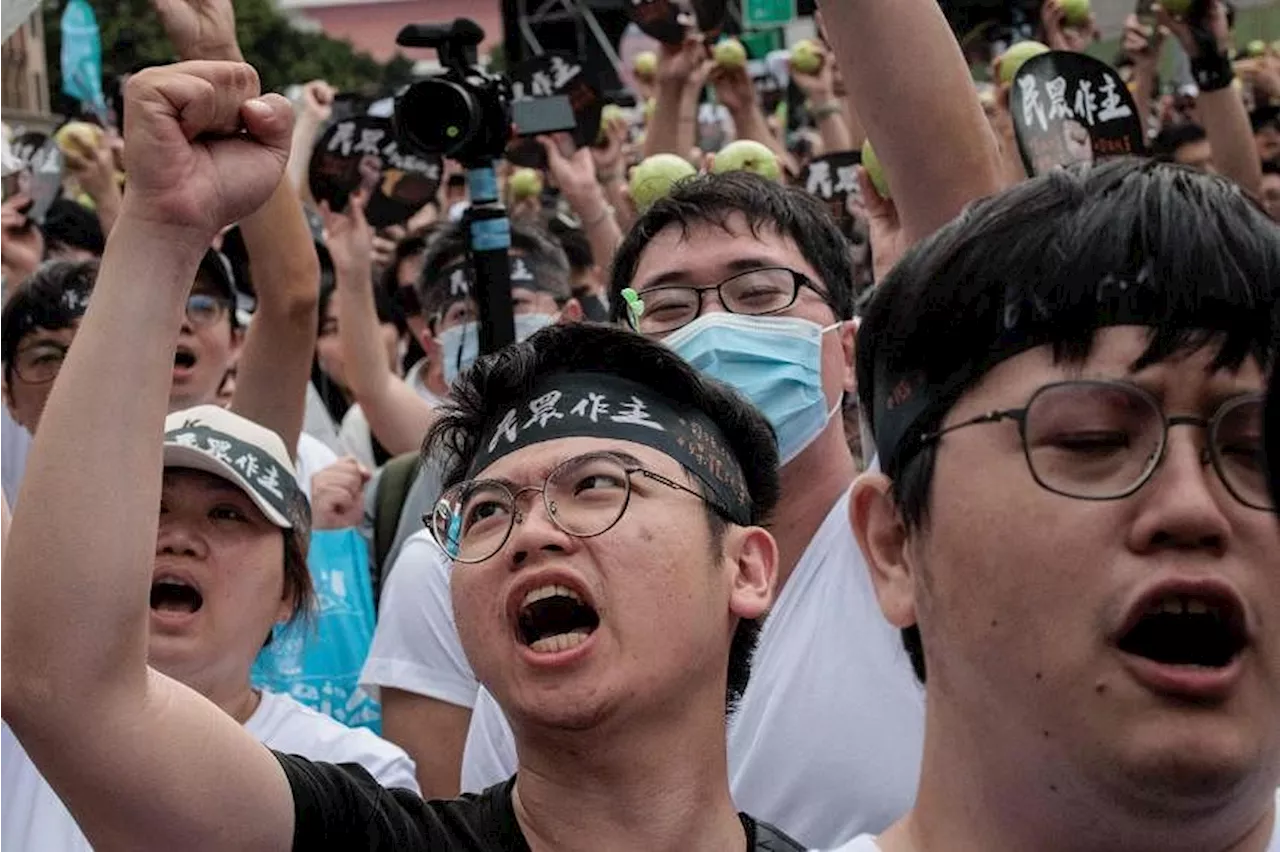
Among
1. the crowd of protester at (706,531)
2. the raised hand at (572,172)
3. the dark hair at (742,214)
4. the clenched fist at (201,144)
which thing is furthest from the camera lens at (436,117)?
the raised hand at (572,172)

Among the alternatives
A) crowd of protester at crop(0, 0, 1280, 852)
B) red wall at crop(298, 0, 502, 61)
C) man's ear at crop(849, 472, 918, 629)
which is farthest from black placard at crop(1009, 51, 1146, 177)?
red wall at crop(298, 0, 502, 61)

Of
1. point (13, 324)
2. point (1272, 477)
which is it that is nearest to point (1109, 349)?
point (1272, 477)

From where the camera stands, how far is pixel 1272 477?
108cm

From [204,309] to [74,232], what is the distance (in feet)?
9.99

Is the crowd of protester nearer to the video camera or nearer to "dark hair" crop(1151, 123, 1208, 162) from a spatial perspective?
the video camera

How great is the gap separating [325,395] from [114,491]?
17.9ft

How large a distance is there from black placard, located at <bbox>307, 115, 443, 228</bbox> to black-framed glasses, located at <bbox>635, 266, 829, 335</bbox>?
87.4 inches

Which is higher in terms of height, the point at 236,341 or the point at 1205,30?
the point at 1205,30

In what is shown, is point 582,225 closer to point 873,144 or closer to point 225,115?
point 873,144

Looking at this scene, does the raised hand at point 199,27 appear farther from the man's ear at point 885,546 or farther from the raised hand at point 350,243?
the man's ear at point 885,546

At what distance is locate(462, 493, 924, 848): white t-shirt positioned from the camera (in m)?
2.61

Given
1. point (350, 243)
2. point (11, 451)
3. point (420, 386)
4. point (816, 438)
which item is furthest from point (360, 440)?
point (816, 438)

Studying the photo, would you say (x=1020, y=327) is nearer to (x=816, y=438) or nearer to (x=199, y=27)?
(x=816, y=438)

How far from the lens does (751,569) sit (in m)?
2.58
